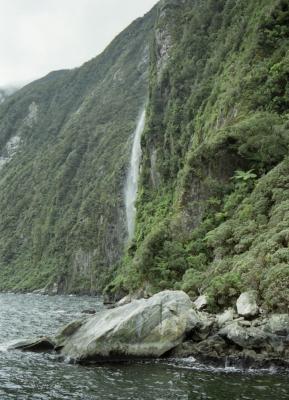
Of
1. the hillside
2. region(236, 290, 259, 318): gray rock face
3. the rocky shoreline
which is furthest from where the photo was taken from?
the hillside

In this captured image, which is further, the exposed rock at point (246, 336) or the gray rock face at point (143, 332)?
the gray rock face at point (143, 332)

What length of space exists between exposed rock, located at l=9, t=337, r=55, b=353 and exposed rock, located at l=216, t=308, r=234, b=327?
881cm

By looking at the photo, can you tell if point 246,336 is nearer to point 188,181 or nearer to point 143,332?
point 143,332

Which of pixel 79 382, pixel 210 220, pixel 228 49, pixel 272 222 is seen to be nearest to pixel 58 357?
pixel 79 382

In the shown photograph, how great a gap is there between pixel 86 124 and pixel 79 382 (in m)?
162

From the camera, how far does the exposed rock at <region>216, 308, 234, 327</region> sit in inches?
883

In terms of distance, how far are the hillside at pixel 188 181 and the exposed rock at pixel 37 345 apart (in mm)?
8365

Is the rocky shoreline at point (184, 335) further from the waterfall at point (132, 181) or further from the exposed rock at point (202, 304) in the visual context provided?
the waterfall at point (132, 181)

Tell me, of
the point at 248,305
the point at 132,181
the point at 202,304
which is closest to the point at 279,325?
the point at 248,305

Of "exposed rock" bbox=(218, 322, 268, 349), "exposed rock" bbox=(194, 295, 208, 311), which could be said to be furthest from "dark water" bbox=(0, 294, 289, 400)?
"exposed rock" bbox=(194, 295, 208, 311)

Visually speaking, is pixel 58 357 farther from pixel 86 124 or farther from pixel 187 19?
pixel 86 124

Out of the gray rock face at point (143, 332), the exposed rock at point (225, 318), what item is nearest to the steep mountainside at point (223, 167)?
the exposed rock at point (225, 318)

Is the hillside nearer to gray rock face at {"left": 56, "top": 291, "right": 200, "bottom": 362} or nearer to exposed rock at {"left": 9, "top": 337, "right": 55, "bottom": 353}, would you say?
gray rock face at {"left": 56, "top": 291, "right": 200, "bottom": 362}

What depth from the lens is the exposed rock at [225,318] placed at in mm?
22422
